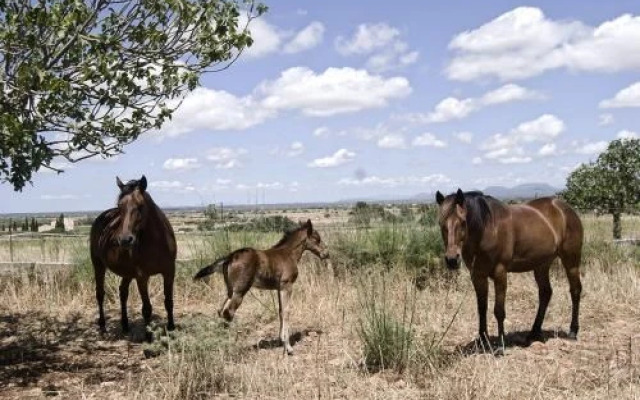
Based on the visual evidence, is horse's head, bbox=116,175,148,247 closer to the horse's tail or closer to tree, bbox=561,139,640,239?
the horse's tail

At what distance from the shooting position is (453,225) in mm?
6602

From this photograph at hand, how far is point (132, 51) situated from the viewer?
629 centimetres

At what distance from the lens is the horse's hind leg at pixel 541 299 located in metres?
8.06

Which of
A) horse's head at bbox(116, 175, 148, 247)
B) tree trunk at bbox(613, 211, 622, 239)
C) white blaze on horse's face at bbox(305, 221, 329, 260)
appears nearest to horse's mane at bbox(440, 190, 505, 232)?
white blaze on horse's face at bbox(305, 221, 329, 260)

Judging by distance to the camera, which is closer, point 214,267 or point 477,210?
point 477,210

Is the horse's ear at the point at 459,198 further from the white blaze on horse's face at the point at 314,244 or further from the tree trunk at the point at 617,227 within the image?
the tree trunk at the point at 617,227

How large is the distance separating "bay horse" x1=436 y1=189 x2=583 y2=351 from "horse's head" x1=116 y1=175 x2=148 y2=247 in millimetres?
3472

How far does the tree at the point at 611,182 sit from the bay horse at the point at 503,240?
1377 centimetres

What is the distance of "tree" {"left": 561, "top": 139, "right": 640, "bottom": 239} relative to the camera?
21297 millimetres

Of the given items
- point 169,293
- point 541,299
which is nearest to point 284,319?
point 169,293

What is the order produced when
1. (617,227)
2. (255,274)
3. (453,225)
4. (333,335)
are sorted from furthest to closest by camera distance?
(617,227), (333,335), (255,274), (453,225)

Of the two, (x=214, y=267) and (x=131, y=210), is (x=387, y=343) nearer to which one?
(x=214, y=267)

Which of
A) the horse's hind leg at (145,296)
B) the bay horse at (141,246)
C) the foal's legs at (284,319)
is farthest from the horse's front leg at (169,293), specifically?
the foal's legs at (284,319)

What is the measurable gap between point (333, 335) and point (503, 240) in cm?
249
